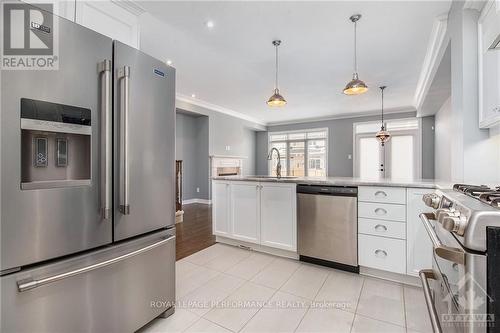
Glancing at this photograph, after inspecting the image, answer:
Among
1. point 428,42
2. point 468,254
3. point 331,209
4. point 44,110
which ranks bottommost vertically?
point 331,209

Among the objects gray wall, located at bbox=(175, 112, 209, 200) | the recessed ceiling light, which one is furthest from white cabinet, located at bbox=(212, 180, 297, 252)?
gray wall, located at bbox=(175, 112, 209, 200)

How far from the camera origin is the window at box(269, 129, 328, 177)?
8172mm

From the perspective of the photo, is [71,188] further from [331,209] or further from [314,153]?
[314,153]

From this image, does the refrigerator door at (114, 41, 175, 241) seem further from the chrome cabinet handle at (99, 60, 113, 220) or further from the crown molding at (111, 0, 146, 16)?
the crown molding at (111, 0, 146, 16)

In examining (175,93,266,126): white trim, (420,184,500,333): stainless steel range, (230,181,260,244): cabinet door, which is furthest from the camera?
(175,93,266,126): white trim

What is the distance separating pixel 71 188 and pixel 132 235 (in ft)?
1.44

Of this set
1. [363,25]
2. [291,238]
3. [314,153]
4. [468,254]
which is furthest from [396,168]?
[468,254]

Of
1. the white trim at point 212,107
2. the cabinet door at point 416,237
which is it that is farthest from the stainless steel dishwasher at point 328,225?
the white trim at point 212,107

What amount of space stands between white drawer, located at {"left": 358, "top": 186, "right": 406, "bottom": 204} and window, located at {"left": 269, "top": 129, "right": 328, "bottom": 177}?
19.8 feet

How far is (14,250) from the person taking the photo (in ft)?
3.08

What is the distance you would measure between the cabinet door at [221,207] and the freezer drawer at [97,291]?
55.7 inches

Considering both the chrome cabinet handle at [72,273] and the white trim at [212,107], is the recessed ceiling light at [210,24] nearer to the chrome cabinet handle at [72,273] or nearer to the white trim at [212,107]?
the chrome cabinet handle at [72,273]

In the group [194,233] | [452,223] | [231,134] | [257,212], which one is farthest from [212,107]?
[452,223]

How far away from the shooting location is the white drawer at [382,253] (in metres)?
2.05
